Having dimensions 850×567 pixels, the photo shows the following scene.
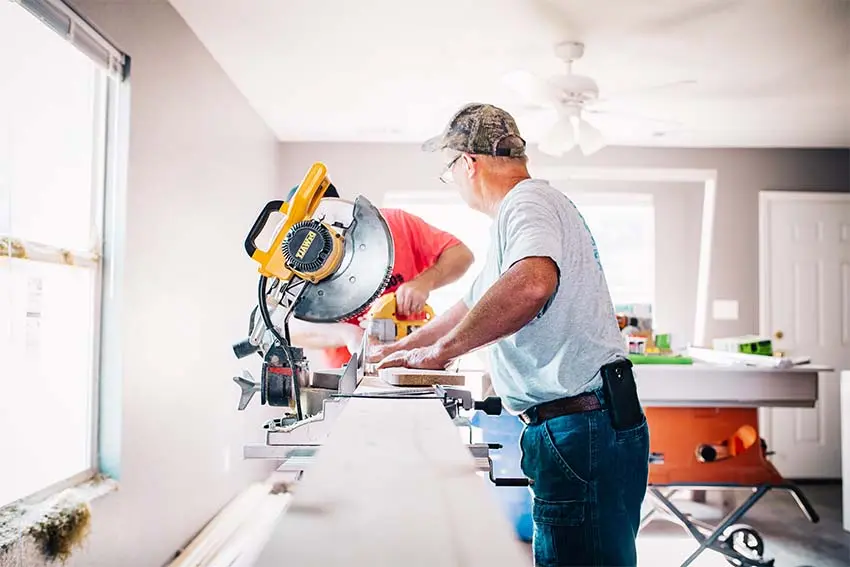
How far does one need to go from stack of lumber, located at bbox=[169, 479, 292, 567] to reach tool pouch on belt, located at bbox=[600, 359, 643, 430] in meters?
1.53

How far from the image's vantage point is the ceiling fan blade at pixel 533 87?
3.30 meters

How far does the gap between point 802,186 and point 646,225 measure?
3.77 feet

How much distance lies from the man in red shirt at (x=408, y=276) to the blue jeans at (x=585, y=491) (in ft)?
1.95

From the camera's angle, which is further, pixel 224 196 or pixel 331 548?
pixel 224 196

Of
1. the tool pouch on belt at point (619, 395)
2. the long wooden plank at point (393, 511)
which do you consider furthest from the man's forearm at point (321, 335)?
the long wooden plank at point (393, 511)

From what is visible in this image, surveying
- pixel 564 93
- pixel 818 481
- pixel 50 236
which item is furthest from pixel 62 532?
pixel 818 481

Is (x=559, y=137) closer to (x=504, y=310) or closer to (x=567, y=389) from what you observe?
(x=567, y=389)

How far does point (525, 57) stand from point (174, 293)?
2030 mm

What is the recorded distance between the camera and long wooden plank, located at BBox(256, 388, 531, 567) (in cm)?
54

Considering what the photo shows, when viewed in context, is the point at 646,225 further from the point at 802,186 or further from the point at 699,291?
the point at 802,186

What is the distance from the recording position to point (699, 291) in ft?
18.0

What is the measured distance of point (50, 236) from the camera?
234 cm

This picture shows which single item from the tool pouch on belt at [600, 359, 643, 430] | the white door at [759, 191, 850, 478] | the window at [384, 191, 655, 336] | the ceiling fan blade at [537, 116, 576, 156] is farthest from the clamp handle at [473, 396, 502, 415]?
the white door at [759, 191, 850, 478]

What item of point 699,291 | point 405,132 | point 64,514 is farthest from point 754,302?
point 64,514
